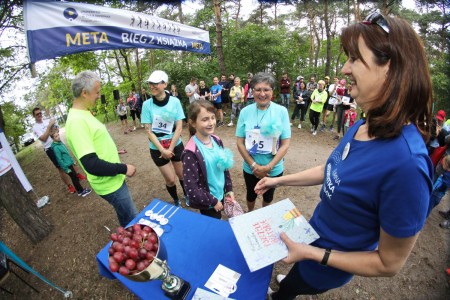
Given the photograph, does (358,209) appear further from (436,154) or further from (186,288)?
(436,154)

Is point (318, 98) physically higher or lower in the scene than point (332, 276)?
higher

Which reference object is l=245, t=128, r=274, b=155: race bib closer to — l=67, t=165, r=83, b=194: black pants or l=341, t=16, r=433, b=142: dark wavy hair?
l=341, t=16, r=433, b=142: dark wavy hair

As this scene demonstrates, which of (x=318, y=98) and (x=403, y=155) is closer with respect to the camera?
(x=403, y=155)

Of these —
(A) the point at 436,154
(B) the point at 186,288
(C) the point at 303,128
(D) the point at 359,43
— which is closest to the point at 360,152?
(D) the point at 359,43

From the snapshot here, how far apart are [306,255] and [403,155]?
714 millimetres

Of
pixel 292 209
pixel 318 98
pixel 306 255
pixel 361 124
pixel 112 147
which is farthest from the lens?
pixel 318 98

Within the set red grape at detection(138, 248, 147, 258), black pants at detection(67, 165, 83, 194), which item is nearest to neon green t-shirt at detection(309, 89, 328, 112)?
black pants at detection(67, 165, 83, 194)

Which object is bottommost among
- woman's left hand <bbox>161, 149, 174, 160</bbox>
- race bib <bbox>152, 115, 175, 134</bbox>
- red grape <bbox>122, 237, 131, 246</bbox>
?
woman's left hand <bbox>161, 149, 174, 160</bbox>

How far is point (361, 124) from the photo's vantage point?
1.32 metres

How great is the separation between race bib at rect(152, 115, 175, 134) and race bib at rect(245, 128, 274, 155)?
1.35m

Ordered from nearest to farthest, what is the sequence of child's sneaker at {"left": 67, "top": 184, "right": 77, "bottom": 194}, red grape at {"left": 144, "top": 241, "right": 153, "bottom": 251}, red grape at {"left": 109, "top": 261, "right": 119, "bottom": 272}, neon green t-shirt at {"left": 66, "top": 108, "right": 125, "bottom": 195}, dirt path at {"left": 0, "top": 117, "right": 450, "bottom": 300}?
red grape at {"left": 109, "top": 261, "right": 119, "bottom": 272} → red grape at {"left": 144, "top": 241, "right": 153, "bottom": 251} → neon green t-shirt at {"left": 66, "top": 108, "right": 125, "bottom": 195} → dirt path at {"left": 0, "top": 117, "right": 450, "bottom": 300} → child's sneaker at {"left": 67, "top": 184, "right": 77, "bottom": 194}

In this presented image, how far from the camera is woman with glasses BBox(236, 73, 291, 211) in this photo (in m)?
2.60

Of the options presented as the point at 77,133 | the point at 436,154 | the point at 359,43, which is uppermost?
the point at 359,43

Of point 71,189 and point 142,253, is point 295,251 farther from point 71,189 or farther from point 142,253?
point 71,189
